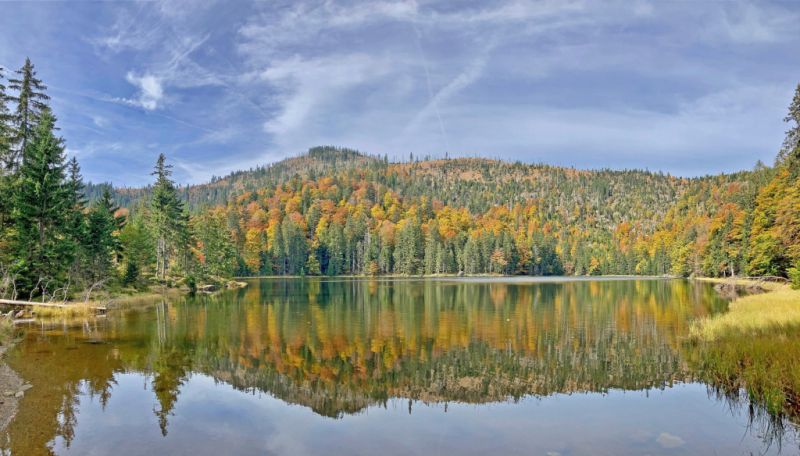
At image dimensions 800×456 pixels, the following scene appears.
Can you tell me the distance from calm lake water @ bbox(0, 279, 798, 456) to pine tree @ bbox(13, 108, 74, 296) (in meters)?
9.70

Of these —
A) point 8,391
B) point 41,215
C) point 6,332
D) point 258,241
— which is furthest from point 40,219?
point 258,241

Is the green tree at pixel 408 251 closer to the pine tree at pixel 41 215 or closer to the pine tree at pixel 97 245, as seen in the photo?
the pine tree at pixel 97 245

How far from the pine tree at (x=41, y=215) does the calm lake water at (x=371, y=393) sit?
970 centimetres

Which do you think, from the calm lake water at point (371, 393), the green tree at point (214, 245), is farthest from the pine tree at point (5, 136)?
the green tree at point (214, 245)

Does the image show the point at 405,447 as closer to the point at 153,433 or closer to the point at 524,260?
the point at 153,433

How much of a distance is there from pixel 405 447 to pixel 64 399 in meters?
10.9

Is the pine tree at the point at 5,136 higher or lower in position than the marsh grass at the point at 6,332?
higher

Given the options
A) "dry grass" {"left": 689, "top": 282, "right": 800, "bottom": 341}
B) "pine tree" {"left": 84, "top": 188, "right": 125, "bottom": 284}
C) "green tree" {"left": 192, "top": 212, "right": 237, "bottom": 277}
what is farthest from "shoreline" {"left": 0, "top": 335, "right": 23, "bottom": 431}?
"green tree" {"left": 192, "top": 212, "right": 237, "bottom": 277}

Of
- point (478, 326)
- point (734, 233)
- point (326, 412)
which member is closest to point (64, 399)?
point (326, 412)

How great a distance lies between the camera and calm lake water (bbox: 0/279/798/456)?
13383 mm

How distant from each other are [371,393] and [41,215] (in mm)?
34220

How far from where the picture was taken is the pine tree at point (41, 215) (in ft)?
126

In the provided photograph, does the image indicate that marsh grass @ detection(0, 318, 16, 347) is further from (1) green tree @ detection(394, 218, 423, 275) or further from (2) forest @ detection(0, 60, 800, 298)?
(1) green tree @ detection(394, 218, 423, 275)

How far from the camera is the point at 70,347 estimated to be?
995 inches
